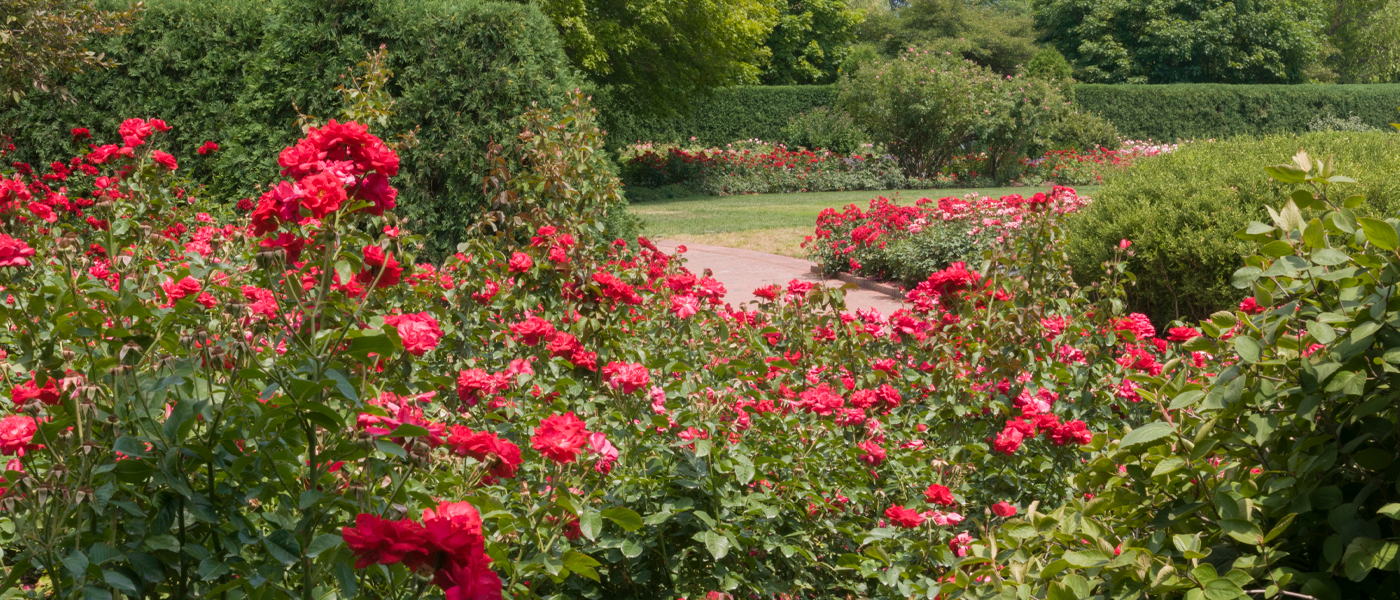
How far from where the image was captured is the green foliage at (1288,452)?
119cm

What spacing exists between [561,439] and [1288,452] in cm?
107

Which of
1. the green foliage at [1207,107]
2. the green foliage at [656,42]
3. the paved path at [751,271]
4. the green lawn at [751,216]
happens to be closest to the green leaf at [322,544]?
the paved path at [751,271]

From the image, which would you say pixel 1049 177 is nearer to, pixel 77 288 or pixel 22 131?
pixel 22 131

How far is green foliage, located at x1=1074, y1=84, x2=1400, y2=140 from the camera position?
25750 millimetres

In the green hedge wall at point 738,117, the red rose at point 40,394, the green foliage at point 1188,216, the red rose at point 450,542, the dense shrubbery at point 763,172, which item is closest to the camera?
the red rose at point 450,542

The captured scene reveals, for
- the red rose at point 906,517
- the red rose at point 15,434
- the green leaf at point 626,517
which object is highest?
the red rose at point 15,434

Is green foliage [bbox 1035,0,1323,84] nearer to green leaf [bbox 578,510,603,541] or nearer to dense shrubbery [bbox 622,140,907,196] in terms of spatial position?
dense shrubbery [bbox 622,140,907,196]

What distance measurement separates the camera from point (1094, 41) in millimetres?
33500

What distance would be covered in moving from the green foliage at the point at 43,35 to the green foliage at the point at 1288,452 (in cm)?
595

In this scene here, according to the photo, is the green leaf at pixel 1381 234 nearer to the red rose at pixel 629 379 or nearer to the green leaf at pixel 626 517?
the green leaf at pixel 626 517

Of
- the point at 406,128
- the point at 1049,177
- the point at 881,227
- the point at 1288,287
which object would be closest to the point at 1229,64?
the point at 1049,177

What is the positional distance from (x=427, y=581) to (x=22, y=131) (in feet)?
27.6

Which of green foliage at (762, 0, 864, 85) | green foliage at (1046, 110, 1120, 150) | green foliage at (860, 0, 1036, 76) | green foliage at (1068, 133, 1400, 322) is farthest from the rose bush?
green foliage at (860, 0, 1036, 76)

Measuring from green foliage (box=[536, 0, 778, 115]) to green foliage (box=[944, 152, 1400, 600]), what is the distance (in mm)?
13542
